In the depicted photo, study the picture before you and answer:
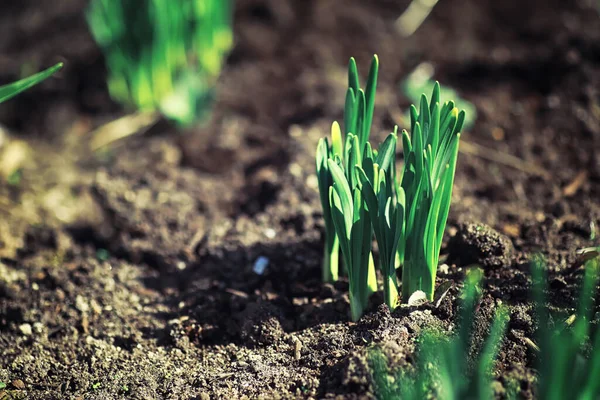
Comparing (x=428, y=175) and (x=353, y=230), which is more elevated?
(x=428, y=175)

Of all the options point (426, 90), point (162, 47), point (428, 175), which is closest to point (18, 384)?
point (428, 175)

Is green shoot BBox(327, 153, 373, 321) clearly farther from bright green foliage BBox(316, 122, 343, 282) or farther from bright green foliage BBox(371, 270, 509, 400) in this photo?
bright green foliage BBox(371, 270, 509, 400)

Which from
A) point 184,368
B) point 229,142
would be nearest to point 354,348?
point 184,368

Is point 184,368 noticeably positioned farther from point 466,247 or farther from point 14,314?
point 466,247

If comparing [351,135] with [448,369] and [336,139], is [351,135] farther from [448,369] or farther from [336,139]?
[448,369]

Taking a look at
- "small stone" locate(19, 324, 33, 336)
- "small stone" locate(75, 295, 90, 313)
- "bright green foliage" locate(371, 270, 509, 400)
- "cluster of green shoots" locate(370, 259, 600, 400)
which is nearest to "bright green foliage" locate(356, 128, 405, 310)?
"bright green foliage" locate(371, 270, 509, 400)

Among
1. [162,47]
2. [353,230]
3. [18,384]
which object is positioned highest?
[162,47]
